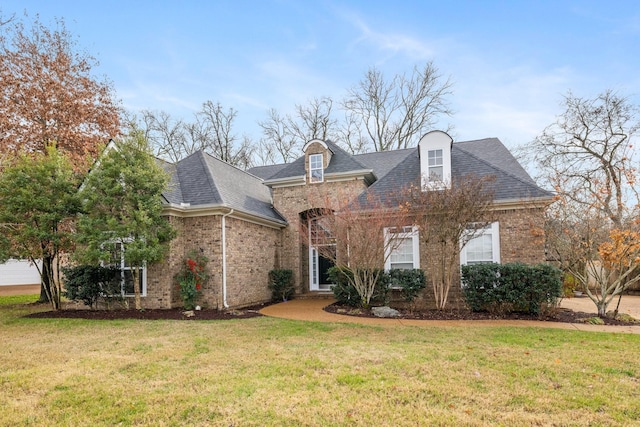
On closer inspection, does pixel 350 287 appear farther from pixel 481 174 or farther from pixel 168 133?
pixel 168 133

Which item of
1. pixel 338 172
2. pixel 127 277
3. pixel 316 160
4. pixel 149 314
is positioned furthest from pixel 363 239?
pixel 127 277

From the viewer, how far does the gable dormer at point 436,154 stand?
12.7 m

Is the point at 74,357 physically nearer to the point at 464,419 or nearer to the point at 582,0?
the point at 464,419

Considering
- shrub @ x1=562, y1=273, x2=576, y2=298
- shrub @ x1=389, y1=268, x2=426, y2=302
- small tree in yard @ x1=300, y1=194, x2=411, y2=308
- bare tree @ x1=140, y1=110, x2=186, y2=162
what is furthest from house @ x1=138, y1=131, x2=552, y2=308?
bare tree @ x1=140, y1=110, x2=186, y2=162

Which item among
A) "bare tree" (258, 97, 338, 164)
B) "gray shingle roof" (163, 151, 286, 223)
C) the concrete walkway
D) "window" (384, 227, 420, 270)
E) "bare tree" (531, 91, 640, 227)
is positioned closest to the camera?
the concrete walkway

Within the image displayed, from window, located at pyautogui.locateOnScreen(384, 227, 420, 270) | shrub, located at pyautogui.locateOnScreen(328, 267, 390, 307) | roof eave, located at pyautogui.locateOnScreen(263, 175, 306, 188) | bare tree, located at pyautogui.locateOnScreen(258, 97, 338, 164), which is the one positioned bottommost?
shrub, located at pyautogui.locateOnScreen(328, 267, 390, 307)

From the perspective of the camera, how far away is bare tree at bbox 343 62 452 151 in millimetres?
28516

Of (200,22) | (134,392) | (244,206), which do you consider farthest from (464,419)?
(200,22)

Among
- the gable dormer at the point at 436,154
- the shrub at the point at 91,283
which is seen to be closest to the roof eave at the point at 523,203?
the gable dormer at the point at 436,154

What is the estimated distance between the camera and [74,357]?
6199mm

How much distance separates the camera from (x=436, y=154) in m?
12.9

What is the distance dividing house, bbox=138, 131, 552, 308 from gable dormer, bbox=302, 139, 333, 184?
0.04 meters

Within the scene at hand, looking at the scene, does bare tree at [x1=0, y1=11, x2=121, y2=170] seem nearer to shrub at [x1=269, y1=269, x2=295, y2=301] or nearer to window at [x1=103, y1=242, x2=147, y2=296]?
window at [x1=103, y1=242, x2=147, y2=296]

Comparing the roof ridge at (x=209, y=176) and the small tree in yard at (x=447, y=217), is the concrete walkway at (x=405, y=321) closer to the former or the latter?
the small tree in yard at (x=447, y=217)
